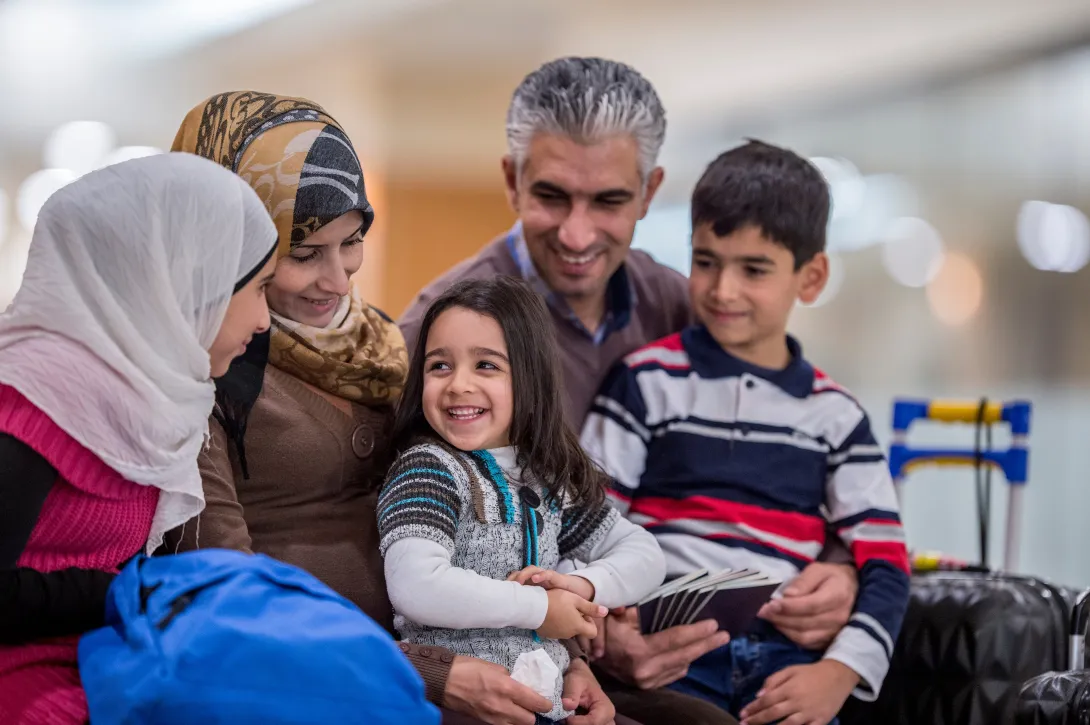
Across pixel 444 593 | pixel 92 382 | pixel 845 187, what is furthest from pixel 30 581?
pixel 845 187

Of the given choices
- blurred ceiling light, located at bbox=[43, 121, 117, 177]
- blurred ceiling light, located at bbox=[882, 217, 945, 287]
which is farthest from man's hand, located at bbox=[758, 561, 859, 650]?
blurred ceiling light, located at bbox=[43, 121, 117, 177]

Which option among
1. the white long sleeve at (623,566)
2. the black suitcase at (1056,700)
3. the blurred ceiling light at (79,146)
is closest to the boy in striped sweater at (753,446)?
the white long sleeve at (623,566)

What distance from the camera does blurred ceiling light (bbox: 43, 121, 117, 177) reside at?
866cm

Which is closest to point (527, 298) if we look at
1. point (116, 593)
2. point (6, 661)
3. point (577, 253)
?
point (577, 253)

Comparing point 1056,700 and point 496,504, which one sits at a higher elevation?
point 496,504

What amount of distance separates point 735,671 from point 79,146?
813cm

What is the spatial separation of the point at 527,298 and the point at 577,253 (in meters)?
0.60

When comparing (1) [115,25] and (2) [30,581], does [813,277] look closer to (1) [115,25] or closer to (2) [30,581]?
(2) [30,581]

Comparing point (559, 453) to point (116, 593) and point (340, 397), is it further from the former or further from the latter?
point (116, 593)

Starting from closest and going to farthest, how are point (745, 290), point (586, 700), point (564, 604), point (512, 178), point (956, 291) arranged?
point (564, 604) → point (586, 700) → point (745, 290) → point (512, 178) → point (956, 291)

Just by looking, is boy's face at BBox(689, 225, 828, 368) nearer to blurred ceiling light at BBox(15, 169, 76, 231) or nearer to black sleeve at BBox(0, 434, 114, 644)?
black sleeve at BBox(0, 434, 114, 644)

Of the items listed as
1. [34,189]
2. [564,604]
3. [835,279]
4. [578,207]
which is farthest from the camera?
[835,279]

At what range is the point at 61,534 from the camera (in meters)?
1.41

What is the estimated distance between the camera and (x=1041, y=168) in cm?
687
